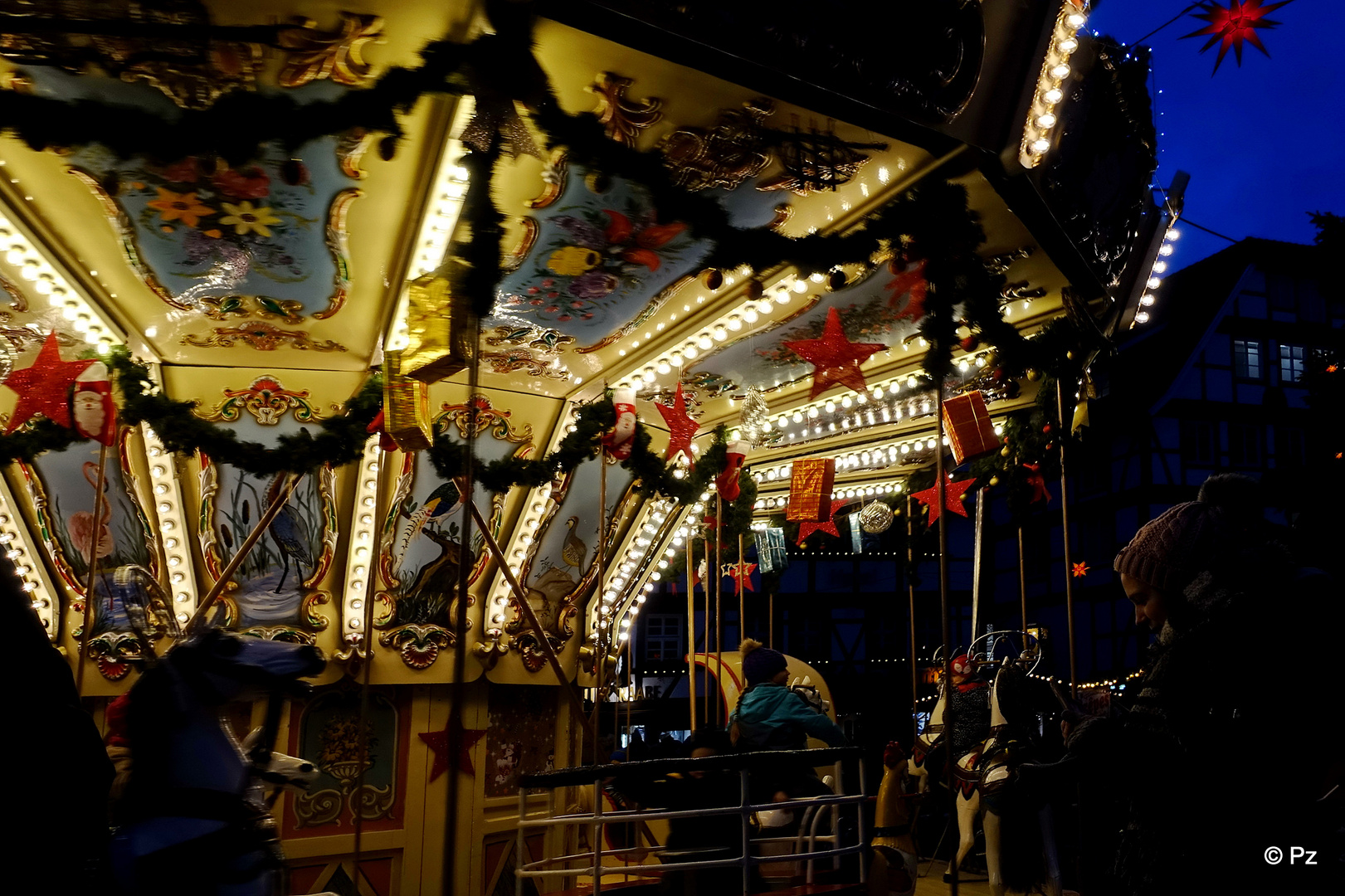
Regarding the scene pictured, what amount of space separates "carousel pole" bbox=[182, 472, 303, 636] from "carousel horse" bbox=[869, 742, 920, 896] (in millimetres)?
3665

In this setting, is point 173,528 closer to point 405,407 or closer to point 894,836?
point 405,407

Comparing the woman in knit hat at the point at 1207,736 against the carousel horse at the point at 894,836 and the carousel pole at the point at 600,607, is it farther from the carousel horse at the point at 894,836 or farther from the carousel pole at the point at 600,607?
the carousel pole at the point at 600,607

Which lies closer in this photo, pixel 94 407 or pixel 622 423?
pixel 94 407

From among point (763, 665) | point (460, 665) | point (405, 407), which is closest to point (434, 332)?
point (405, 407)

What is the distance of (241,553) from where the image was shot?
5.53m

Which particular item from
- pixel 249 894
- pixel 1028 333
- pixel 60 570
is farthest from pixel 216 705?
pixel 1028 333

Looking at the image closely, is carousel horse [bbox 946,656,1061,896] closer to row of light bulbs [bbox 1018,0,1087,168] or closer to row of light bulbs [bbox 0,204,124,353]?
row of light bulbs [bbox 1018,0,1087,168]

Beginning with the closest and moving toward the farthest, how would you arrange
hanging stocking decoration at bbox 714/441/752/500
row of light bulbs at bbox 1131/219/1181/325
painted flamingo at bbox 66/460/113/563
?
row of light bulbs at bbox 1131/219/1181/325 → painted flamingo at bbox 66/460/113/563 → hanging stocking decoration at bbox 714/441/752/500

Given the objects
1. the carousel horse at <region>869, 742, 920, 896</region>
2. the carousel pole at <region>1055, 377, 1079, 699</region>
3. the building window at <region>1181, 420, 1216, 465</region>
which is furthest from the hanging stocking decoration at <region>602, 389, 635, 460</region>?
the building window at <region>1181, 420, 1216, 465</region>

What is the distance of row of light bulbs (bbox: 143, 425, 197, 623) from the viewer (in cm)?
582

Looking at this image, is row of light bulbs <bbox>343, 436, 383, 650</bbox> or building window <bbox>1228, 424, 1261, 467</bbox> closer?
row of light bulbs <bbox>343, 436, 383, 650</bbox>

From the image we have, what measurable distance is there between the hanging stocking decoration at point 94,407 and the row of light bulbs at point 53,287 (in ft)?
0.67

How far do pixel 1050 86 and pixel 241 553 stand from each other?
4855mm

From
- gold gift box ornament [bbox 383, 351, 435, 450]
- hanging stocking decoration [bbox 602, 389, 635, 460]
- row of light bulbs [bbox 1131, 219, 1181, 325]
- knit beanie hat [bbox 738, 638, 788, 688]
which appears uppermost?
row of light bulbs [bbox 1131, 219, 1181, 325]
